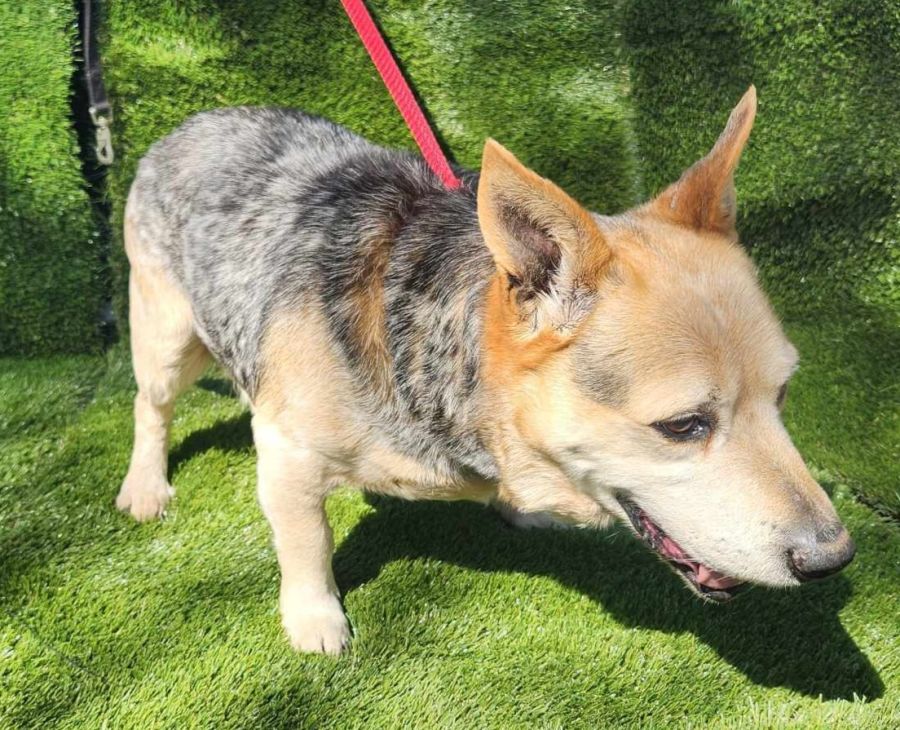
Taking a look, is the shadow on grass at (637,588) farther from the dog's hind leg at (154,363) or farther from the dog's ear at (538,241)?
the dog's ear at (538,241)

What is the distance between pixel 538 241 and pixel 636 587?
1826 mm

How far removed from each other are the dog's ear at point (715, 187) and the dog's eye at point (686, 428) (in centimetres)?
60

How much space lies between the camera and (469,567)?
353cm

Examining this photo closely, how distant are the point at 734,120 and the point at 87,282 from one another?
3373 millimetres

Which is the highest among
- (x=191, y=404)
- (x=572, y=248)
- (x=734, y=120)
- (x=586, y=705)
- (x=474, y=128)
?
(x=734, y=120)

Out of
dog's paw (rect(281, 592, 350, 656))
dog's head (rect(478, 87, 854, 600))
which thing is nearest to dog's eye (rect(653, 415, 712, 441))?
dog's head (rect(478, 87, 854, 600))

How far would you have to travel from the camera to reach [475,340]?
2402mm

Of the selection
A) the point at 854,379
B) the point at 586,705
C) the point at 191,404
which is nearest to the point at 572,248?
the point at 586,705

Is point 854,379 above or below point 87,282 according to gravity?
above

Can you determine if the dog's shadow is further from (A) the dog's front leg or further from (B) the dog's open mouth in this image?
(B) the dog's open mouth

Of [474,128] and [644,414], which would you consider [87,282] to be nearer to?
[474,128]

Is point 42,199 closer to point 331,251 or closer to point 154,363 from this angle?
point 154,363

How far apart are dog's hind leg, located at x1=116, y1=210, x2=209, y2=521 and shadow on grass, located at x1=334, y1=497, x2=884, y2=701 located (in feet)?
2.95

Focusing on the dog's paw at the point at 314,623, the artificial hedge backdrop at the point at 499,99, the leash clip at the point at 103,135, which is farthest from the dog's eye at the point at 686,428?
the leash clip at the point at 103,135
